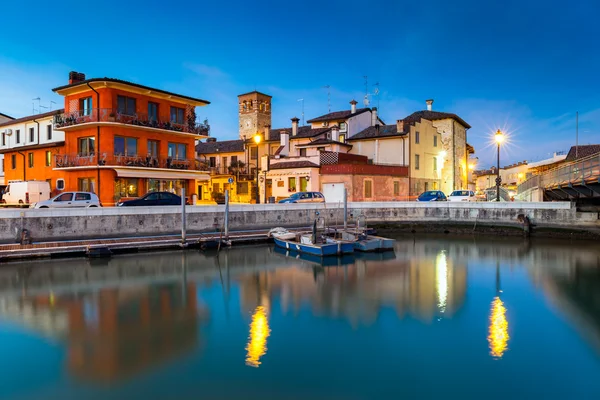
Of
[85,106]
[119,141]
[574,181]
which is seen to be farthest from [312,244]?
[85,106]

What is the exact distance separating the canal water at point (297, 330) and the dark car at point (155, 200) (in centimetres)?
591

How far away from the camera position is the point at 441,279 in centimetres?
2150

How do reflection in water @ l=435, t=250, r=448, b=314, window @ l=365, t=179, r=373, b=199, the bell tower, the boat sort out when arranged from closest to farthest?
reflection in water @ l=435, t=250, r=448, b=314 → the boat → window @ l=365, t=179, r=373, b=199 → the bell tower

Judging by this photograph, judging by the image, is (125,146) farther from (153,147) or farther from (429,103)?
(429,103)

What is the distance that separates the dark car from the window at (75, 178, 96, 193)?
19.5 ft

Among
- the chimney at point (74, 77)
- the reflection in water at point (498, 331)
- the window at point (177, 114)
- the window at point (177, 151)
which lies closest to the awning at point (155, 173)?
the window at point (177, 151)

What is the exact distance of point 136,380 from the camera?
10.2m

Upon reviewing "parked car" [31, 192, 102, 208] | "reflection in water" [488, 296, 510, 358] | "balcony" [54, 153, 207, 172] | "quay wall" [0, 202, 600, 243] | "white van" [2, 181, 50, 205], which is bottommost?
"reflection in water" [488, 296, 510, 358]

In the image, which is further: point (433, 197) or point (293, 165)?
point (293, 165)

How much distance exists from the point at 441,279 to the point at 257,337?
462 inches

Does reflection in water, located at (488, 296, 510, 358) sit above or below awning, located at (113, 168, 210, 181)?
below

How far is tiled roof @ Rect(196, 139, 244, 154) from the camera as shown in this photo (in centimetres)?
5725

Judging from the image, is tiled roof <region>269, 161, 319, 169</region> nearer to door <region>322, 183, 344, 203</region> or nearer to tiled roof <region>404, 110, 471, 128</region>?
door <region>322, 183, 344, 203</region>

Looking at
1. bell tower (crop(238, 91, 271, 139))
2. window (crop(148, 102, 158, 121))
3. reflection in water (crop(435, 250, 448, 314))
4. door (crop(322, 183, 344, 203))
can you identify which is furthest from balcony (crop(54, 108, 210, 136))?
bell tower (crop(238, 91, 271, 139))
